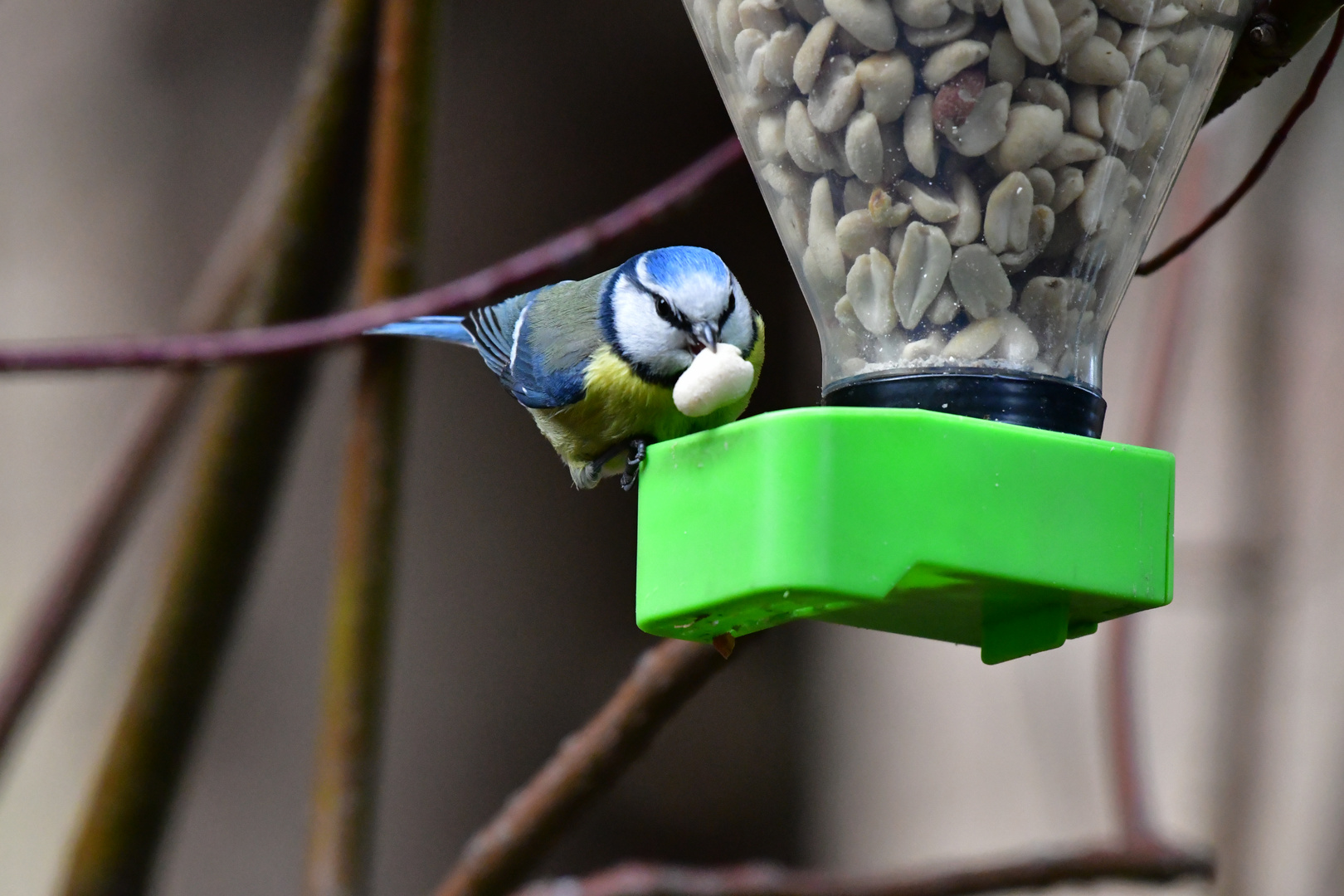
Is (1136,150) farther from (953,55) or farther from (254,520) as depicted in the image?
(254,520)

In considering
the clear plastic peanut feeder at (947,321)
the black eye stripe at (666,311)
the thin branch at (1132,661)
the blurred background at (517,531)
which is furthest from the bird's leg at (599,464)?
the blurred background at (517,531)

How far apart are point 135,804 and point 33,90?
1981 millimetres

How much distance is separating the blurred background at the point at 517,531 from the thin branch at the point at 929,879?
81 cm

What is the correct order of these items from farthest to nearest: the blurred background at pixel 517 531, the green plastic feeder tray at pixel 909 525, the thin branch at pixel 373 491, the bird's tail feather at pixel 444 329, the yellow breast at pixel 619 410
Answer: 1. the blurred background at pixel 517 531
2. the bird's tail feather at pixel 444 329
3. the thin branch at pixel 373 491
4. the yellow breast at pixel 619 410
5. the green plastic feeder tray at pixel 909 525

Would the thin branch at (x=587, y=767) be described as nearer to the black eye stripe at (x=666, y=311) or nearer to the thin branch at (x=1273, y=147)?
the black eye stripe at (x=666, y=311)

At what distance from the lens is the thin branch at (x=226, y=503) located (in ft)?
4.90

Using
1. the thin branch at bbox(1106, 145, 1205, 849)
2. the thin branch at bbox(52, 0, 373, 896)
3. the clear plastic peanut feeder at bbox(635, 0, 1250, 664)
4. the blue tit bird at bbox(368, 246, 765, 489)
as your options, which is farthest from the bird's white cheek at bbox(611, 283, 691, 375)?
the thin branch at bbox(1106, 145, 1205, 849)

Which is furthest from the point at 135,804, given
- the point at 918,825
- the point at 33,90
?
the point at 33,90

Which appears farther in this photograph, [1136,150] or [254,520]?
[254,520]

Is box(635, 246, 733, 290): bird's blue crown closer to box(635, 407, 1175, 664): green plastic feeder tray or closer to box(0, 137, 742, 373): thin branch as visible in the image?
box(0, 137, 742, 373): thin branch

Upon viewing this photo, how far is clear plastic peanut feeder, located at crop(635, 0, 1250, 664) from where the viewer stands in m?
0.87

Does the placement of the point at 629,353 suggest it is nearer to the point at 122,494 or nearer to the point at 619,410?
the point at 619,410

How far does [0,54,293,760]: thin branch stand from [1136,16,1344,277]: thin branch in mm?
973

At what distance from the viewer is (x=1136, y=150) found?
1.03m
